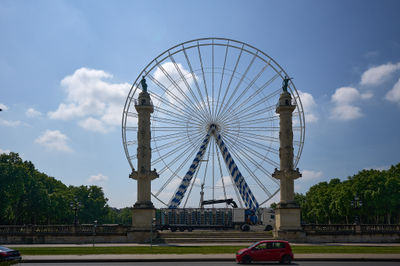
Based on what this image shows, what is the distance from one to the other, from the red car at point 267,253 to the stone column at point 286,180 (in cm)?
1837

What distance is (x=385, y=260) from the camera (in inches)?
950

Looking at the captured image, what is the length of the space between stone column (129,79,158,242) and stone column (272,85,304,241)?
42.8 ft

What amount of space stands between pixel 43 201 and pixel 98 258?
162 ft

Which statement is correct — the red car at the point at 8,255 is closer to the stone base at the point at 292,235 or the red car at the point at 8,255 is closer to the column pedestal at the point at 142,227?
the column pedestal at the point at 142,227

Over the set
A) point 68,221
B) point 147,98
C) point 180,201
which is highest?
point 147,98

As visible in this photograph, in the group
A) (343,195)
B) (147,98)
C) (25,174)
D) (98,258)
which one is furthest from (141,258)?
(343,195)

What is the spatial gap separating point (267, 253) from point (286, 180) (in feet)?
68.1

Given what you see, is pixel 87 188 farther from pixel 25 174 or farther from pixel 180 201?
pixel 180 201

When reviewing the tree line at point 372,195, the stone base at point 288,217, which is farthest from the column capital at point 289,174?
the tree line at point 372,195

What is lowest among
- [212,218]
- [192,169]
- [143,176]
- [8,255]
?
[212,218]

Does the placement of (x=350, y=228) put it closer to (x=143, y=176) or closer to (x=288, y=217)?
(x=288, y=217)

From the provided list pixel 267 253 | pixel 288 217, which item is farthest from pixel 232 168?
pixel 267 253

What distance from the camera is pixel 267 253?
23.8 meters

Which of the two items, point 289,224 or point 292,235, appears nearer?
point 292,235
